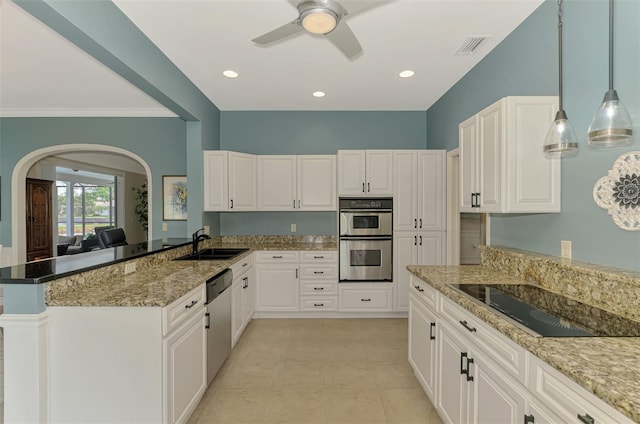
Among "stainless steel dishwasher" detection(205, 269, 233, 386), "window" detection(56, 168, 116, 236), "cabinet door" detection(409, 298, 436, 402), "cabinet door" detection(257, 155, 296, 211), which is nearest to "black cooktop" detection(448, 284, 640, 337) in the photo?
"cabinet door" detection(409, 298, 436, 402)

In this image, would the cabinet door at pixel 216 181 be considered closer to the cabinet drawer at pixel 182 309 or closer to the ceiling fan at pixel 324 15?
the cabinet drawer at pixel 182 309

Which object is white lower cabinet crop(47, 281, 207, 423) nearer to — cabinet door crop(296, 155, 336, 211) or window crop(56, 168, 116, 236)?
cabinet door crop(296, 155, 336, 211)

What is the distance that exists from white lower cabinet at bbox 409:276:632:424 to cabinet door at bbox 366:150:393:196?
1747 mm

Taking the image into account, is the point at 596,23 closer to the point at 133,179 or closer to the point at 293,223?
the point at 293,223

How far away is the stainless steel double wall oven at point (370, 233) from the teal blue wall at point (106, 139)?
8.35ft

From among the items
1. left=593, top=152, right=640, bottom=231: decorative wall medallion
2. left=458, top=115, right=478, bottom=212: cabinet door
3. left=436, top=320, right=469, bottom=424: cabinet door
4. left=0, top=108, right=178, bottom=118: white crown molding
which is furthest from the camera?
left=0, top=108, right=178, bottom=118: white crown molding

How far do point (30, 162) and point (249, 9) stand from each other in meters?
4.72

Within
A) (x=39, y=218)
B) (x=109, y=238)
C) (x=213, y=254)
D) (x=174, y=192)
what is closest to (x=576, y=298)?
(x=213, y=254)

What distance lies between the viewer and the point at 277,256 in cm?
416

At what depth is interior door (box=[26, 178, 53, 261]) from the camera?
601 centimetres

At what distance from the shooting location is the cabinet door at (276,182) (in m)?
4.39

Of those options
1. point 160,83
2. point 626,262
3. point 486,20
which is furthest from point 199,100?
point 626,262

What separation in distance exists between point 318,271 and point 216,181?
1772 millimetres

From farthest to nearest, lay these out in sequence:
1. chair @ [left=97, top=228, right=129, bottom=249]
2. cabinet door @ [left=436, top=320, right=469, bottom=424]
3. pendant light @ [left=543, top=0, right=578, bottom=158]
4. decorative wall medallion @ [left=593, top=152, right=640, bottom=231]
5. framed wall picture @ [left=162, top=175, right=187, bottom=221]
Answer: chair @ [left=97, top=228, right=129, bottom=249] → framed wall picture @ [left=162, top=175, right=187, bottom=221] → cabinet door @ [left=436, top=320, right=469, bottom=424] → pendant light @ [left=543, top=0, right=578, bottom=158] → decorative wall medallion @ [left=593, top=152, right=640, bottom=231]
